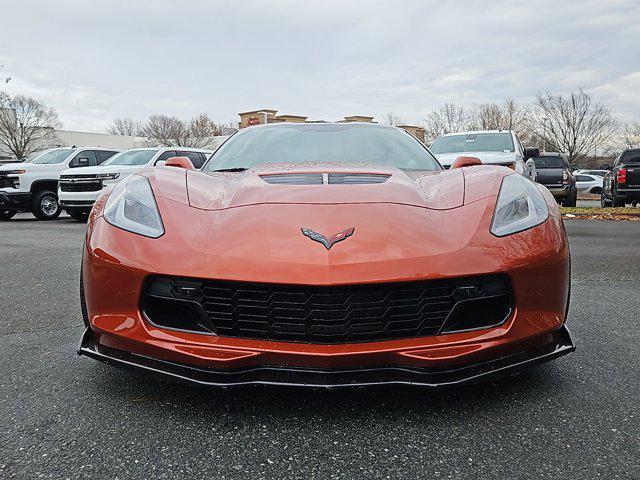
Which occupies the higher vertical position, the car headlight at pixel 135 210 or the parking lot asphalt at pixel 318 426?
the car headlight at pixel 135 210

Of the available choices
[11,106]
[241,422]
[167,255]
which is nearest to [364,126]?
[167,255]

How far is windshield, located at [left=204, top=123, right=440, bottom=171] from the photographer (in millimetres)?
3252

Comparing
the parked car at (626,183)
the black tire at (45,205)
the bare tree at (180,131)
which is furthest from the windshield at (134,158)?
the bare tree at (180,131)

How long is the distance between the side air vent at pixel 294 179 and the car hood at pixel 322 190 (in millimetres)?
23

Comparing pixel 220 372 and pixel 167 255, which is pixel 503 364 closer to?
pixel 220 372

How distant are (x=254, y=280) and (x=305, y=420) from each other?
1.72ft

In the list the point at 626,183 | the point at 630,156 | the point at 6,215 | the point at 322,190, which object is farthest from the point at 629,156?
the point at 6,215

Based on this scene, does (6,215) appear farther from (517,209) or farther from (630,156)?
(630,156)

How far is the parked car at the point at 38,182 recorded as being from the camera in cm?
1232

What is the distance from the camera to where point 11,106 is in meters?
46.2

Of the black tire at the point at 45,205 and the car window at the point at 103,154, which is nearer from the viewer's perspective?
the black tire at the point at 45,205

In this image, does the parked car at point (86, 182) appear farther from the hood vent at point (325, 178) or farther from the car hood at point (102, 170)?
the hood vent at point (325, 178)

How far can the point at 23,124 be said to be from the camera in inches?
1853

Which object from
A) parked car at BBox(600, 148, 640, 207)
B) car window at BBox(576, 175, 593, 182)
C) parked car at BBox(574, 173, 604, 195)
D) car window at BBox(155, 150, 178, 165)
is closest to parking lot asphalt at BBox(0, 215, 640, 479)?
car window at BBox(155, 150, 178, 165)
